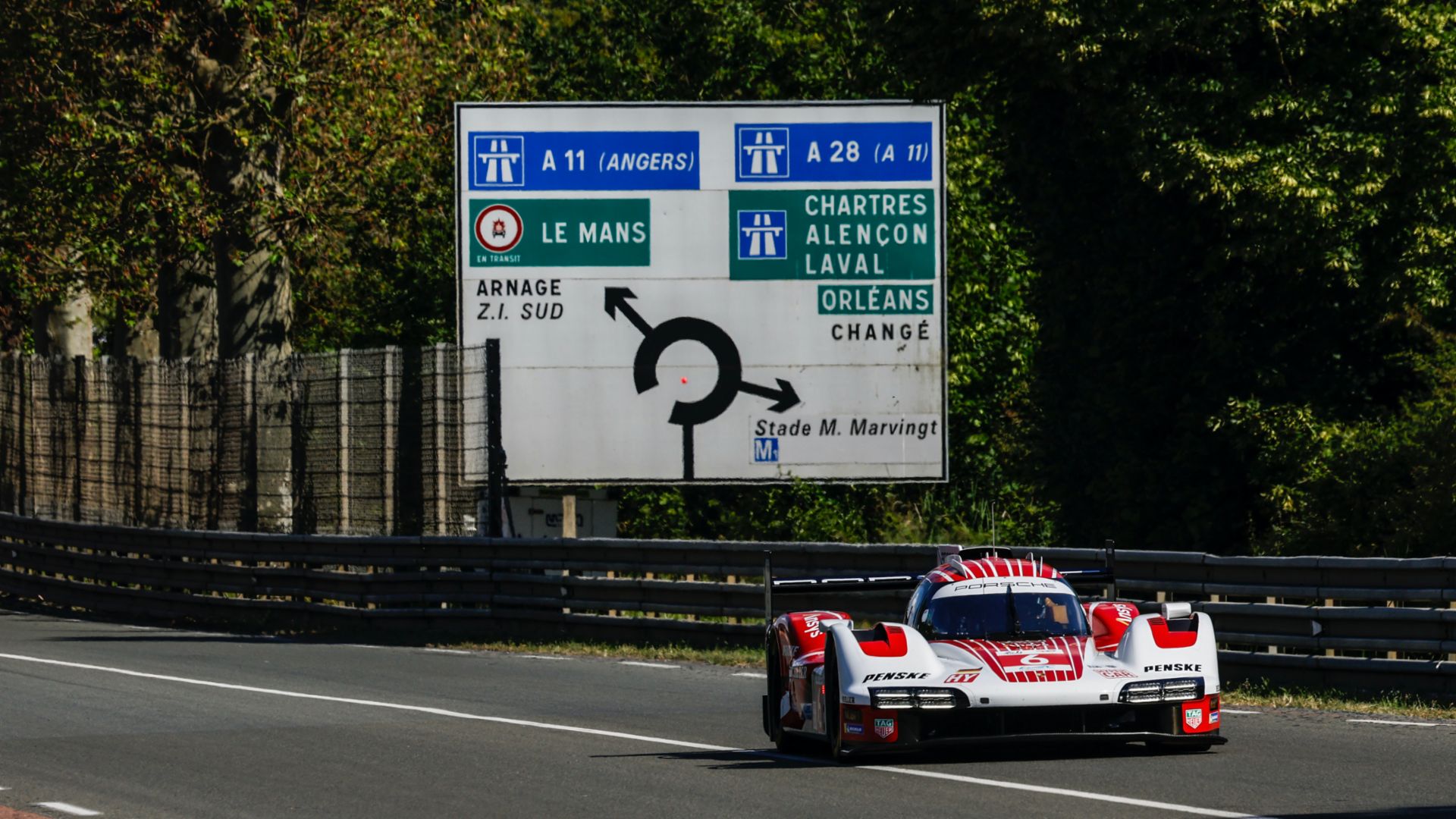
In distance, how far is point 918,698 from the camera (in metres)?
11.0

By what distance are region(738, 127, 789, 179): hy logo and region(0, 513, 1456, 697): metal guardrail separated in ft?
15.8

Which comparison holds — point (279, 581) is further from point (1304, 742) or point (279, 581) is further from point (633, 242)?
point (1304, 742)

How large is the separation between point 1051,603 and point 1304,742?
1791mm

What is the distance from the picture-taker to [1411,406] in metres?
22.2

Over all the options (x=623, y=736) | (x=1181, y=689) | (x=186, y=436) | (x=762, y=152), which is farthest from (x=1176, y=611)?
(x=186, y=436)

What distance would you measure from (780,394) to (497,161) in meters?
4.25

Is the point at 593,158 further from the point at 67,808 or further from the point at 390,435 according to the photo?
the point at 67,808

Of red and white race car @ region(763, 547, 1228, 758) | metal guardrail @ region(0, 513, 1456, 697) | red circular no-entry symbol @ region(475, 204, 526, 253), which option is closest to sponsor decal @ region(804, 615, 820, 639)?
red and white race car @ region(763, 547, 1228, 758)

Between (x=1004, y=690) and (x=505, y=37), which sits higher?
(x=505, y=37)

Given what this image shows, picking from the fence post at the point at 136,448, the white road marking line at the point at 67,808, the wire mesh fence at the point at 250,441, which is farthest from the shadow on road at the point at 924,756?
the fence post at the point at 136,448

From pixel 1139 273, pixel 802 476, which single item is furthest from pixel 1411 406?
pixel 802 476

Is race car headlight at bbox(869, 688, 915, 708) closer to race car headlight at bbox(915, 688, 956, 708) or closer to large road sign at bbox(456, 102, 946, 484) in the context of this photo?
race car headlight at bbox(915, 688, 956, 708)

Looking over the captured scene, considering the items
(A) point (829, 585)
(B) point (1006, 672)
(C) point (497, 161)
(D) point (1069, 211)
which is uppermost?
(C) point (497, 161)

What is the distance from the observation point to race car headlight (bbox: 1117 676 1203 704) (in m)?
11.0
